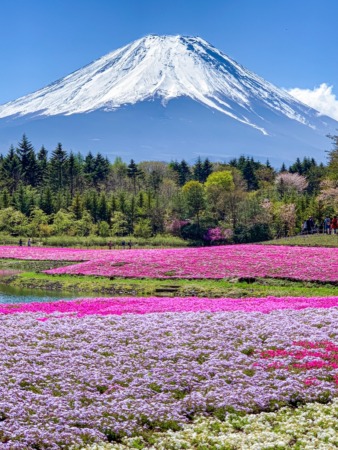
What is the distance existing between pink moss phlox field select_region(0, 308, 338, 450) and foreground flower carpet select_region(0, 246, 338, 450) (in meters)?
0.03

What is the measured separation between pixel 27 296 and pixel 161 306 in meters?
10.4

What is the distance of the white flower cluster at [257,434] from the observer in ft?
36.6

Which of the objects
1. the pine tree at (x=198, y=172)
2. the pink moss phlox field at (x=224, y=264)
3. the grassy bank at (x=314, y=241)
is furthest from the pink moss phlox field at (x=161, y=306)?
the pine tree at (x=198, y=172)

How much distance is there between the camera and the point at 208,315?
21.7 metres

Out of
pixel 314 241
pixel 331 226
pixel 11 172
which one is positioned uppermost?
pixel 11 172

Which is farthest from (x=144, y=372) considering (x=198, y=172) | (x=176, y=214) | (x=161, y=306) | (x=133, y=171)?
(x=198, y=172)

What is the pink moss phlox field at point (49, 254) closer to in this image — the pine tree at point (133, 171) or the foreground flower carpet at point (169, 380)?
the foreground flower carpet at point (169, 380)

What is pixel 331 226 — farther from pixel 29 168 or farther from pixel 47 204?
pixel 29 168

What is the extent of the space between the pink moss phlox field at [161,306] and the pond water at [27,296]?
444 centimetres

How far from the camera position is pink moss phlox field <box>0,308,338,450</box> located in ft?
40.1

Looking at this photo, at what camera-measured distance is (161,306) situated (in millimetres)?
25125

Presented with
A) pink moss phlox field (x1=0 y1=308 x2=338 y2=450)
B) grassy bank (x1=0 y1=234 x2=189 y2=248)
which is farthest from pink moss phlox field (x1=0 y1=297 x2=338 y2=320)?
grassy bank (x1=0 y1=234 x2=189 y2=248)

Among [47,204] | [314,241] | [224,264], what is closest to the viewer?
[224,264]

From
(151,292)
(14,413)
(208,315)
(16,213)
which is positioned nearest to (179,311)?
(208,315)
